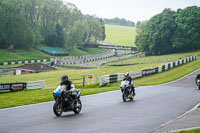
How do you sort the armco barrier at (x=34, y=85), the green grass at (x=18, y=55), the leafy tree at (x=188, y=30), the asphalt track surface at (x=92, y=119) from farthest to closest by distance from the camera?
the leafy tree at (x=188, y=30)
the green grass at (x=18, y=55)
the armco barrier at (x=34, y=85)
the asphalt track surface at (x=92, y=119)

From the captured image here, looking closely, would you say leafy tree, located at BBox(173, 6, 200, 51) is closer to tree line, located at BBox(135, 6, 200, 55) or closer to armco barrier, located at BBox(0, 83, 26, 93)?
tree line, located at BBox(135, 6, 200, 55)

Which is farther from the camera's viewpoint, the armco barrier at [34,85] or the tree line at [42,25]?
the tree line at [42,25]

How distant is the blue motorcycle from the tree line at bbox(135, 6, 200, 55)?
8765 cm

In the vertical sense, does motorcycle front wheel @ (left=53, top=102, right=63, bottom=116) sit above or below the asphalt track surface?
above

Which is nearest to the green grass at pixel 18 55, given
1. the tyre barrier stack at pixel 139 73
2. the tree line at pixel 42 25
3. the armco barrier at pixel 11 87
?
the tree line at pixel 42 25

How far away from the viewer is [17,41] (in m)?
103

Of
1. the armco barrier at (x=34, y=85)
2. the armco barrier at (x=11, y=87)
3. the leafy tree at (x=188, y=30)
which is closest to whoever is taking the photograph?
the armco barrier at (x=11, y=87)

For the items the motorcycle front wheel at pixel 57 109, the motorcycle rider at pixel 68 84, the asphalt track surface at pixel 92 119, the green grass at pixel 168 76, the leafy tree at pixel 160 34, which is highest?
the leafy tree at pixel 160 34

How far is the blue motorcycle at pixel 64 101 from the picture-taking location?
12945 millimetres

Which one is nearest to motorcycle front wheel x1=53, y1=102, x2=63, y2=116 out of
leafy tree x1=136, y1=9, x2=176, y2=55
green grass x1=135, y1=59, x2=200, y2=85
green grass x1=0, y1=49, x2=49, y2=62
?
green grass x1=135, y1=59, x2=200, y2=85

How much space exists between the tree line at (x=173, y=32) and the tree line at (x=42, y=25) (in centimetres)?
3687

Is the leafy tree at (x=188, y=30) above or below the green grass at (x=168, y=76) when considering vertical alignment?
above

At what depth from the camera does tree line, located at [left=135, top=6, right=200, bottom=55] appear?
97812mm

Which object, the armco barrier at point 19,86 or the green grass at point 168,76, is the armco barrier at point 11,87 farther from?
the green grass at point 168,76
